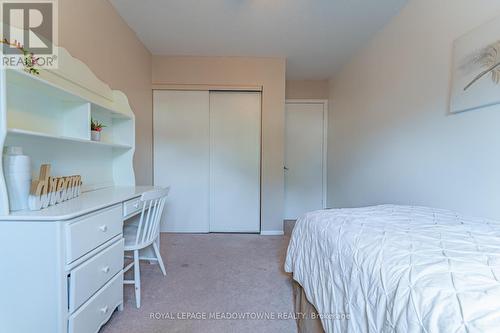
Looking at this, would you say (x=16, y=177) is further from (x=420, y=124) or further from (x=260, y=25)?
(x=420, y=124)

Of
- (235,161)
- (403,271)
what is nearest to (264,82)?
(235,161)

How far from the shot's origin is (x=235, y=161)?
3480 millimetres

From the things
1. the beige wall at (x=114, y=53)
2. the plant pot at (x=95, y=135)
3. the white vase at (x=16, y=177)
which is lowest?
the white vase at (x=16, y=177)

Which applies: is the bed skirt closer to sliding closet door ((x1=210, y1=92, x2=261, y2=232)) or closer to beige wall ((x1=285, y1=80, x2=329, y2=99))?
sliding closet door ((x1=210, y1=92, x2=261, y2=232))

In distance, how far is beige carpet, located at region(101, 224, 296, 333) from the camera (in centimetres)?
155

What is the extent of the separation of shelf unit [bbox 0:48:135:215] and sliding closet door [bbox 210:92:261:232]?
52.5 inches

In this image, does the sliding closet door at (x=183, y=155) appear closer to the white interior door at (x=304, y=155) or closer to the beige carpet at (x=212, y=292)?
the beige carpet at (x=212, y=292)

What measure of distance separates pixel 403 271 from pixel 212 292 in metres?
1.51

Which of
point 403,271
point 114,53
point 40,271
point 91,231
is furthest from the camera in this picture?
point 114,53

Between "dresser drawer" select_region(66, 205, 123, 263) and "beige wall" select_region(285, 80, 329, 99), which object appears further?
"beige wall" select_region(285, 80, 329, 99)

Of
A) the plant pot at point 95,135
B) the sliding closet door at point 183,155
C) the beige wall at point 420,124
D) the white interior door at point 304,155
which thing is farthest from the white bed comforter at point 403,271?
the white interior door at point 304,155

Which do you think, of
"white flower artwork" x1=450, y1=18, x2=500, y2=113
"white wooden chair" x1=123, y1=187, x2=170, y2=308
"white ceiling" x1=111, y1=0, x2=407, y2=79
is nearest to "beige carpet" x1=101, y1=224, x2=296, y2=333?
"white wooden chair" x1=123, y1=187, x2=170, y2=308

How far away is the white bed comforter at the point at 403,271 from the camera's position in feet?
2.01

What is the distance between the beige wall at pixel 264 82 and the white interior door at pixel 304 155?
891 mm
